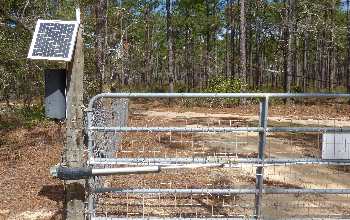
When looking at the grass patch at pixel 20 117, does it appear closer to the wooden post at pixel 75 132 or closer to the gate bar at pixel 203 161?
the gate bar at pixel 203 161

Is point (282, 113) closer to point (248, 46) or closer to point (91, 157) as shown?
point (91, 157)

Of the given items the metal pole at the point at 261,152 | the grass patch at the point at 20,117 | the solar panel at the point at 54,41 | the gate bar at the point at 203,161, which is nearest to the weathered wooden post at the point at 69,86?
the solar panel at the point at 54,41

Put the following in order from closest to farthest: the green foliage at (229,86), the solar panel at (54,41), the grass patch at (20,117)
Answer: the solar panel at (54,41)
the grass patch at (20,117)
the green foliage at (229,86)

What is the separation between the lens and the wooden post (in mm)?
4555

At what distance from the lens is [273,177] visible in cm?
830

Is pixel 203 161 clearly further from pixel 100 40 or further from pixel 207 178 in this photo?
pixel 100 40

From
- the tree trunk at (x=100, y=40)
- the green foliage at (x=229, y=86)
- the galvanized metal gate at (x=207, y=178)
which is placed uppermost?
the tree trunk at (x=100, y=40)

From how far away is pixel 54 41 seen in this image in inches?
173

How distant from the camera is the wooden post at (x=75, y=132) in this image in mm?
4555

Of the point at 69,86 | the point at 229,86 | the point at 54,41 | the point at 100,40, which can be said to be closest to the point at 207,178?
the point at 69,86

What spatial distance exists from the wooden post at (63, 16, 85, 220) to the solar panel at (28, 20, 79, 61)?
0.15m

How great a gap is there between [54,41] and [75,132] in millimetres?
938

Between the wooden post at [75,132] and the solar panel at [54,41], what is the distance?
149mm

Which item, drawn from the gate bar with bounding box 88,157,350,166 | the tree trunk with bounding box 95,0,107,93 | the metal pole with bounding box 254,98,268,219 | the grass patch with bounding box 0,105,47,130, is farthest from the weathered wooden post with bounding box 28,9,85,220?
the grass patch with bounding box 0,105,47,130
